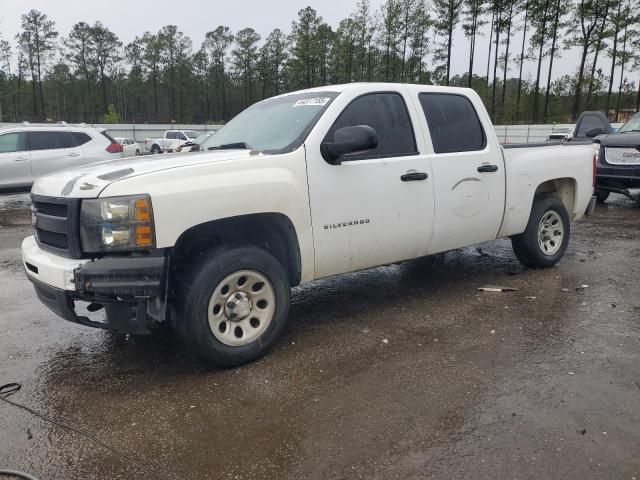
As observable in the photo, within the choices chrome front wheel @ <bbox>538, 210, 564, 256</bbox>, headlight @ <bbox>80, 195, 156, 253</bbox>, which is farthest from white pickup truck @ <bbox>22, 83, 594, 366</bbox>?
chrome front wheel @ <bbox>538, 210, 564, 256</bbox>

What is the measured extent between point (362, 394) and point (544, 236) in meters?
3.67

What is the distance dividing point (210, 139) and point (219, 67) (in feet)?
231

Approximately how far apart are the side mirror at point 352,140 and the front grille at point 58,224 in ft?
5.67

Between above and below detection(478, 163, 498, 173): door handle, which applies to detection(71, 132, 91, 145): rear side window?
above

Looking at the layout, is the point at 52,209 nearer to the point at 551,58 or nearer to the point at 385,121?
the point at 385,121

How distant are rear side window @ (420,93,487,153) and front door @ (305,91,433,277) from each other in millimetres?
243

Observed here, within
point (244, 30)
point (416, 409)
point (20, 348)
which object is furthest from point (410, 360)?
point (244, 30)

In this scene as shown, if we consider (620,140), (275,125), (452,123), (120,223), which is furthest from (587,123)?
(120,223)

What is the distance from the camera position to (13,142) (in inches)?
461

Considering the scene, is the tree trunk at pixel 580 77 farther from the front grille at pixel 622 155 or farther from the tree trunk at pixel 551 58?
the front grille at pixel 622 155

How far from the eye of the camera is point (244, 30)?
65125mm

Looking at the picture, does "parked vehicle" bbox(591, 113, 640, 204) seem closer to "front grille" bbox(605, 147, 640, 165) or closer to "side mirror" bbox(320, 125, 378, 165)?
"front grille" bbox(605, 147, 640, 165)

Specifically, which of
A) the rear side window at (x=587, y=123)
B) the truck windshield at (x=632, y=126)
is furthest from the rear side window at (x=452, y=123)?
the rear side window at (x=587, y=123)

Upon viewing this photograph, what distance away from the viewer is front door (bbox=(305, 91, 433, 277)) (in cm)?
390
